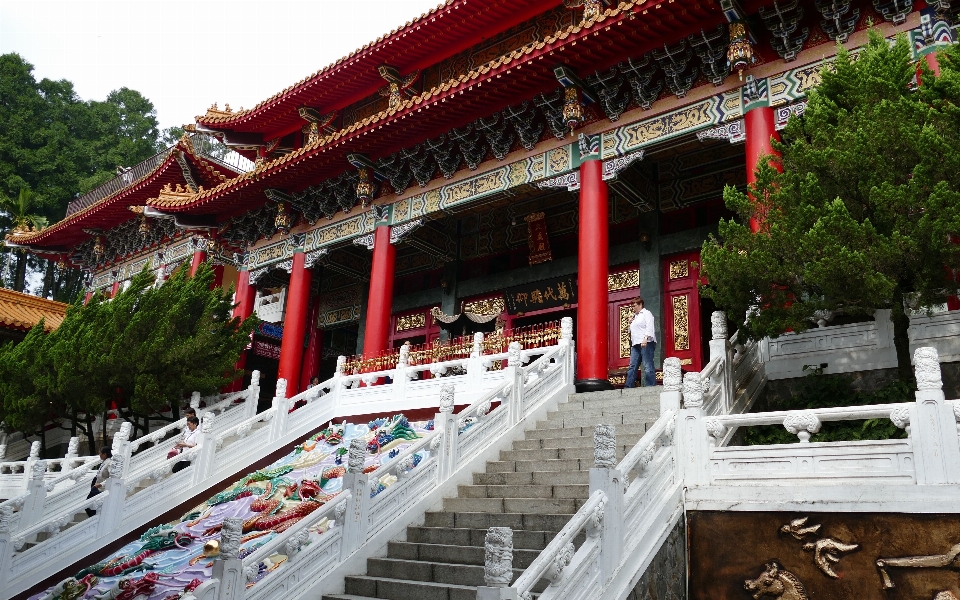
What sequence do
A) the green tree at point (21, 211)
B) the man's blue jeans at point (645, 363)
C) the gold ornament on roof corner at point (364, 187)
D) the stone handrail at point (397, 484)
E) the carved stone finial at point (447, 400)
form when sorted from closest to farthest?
1. the stone handrail at point (397, 484)
2. the carved stone finial at point (447, 400)
3. the man's blue jeans at point (645, 363)
4. the gold ornament on roof corner at point (364, 187)
5. the green tree at point (21, 211)

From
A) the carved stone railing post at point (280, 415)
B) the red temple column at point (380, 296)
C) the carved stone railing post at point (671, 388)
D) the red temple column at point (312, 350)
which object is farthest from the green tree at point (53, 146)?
the carved stone railing post at point (671, 388)

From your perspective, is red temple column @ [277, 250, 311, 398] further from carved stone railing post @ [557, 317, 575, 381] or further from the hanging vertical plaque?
carved stone railing post @ [557, 317, 575, 381]

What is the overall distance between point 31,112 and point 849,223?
33.9 meters

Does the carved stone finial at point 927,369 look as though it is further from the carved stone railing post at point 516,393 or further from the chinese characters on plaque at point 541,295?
the chinese characters on plaque at point 541,295

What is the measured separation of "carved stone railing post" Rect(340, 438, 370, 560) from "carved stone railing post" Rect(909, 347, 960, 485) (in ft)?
13.5

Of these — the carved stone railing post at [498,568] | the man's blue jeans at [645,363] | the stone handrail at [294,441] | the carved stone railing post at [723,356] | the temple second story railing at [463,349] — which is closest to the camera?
the carved stone railing post at [498,568]

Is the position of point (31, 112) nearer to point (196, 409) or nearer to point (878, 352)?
point (196, 409)

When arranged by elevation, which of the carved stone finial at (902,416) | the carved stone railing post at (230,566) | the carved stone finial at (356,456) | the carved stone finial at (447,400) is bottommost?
the carved stone railing post at (230,566)

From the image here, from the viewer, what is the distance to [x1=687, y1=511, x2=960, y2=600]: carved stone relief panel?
4.32 meters

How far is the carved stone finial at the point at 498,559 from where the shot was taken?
3.78 metres

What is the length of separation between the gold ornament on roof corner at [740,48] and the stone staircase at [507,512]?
435cm

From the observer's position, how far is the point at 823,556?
15.3ft

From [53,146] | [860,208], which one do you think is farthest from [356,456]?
[53,146]

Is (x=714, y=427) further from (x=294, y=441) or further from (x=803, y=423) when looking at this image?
(x=294, y=441)
